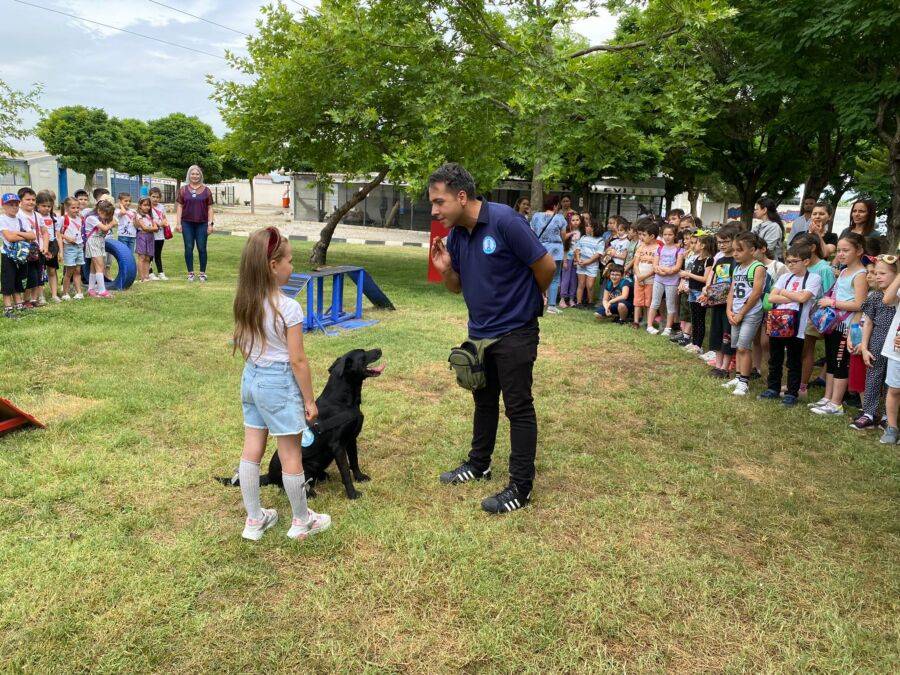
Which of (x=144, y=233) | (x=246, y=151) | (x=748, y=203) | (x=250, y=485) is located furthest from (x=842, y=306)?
(x=748, y=203)

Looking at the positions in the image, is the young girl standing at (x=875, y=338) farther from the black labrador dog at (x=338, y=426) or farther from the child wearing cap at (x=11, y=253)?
the child wearing cap at (x=11, y=253)

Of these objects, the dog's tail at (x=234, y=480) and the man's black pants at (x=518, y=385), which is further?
the dog's tail at (x=234, y=480)

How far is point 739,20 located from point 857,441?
37.2 feet

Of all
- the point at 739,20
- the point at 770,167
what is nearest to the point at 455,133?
the point at 739,20

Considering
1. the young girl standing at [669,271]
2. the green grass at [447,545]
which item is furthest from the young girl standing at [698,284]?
the green grass at [447,545]

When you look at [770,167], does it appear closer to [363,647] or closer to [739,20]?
[739,20]

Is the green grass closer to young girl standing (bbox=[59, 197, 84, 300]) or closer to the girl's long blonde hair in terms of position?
the girl's long blonde hair

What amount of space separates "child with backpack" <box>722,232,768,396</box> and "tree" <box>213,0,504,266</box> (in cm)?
598

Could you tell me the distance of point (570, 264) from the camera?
1158 cm

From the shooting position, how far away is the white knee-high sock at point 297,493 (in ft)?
10.6

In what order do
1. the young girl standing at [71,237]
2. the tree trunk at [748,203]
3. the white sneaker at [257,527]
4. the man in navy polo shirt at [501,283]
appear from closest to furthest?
the white sneaker at [257,527] < the man in navy polo shirt at [501,283] < the young girl standing at [71,237] < the tree trunk at [748,203]

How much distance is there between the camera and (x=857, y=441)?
16.5 feet

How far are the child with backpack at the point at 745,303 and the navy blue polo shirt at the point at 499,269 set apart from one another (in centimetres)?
361

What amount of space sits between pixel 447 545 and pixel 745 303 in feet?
15.0
